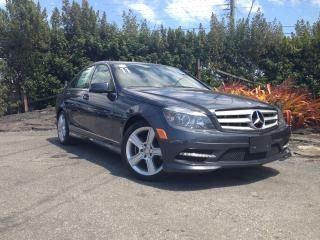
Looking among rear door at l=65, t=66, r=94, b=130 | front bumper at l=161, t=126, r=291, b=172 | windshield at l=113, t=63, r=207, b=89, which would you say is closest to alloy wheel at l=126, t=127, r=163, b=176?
front bumper at l=161, t=126, r=291, b=172

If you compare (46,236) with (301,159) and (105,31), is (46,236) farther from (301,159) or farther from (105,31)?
(105,31)

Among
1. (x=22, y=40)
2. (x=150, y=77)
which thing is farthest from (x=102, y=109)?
(x=22, y=40)

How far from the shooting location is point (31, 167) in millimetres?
6879

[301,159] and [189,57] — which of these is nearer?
[301,159]

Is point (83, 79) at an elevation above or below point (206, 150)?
above

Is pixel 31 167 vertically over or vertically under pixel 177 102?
under

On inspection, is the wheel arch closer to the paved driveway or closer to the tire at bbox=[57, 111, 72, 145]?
the paved driveway

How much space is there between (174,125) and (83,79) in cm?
312

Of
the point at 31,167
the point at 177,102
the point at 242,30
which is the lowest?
the point at 31,167

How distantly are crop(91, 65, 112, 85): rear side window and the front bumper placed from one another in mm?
1917

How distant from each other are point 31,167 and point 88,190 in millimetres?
1701

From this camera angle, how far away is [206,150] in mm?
5426

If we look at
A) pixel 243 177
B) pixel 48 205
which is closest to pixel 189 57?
pixel 243 177

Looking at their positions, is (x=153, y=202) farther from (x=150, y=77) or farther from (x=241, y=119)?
(x=150, y=77)
